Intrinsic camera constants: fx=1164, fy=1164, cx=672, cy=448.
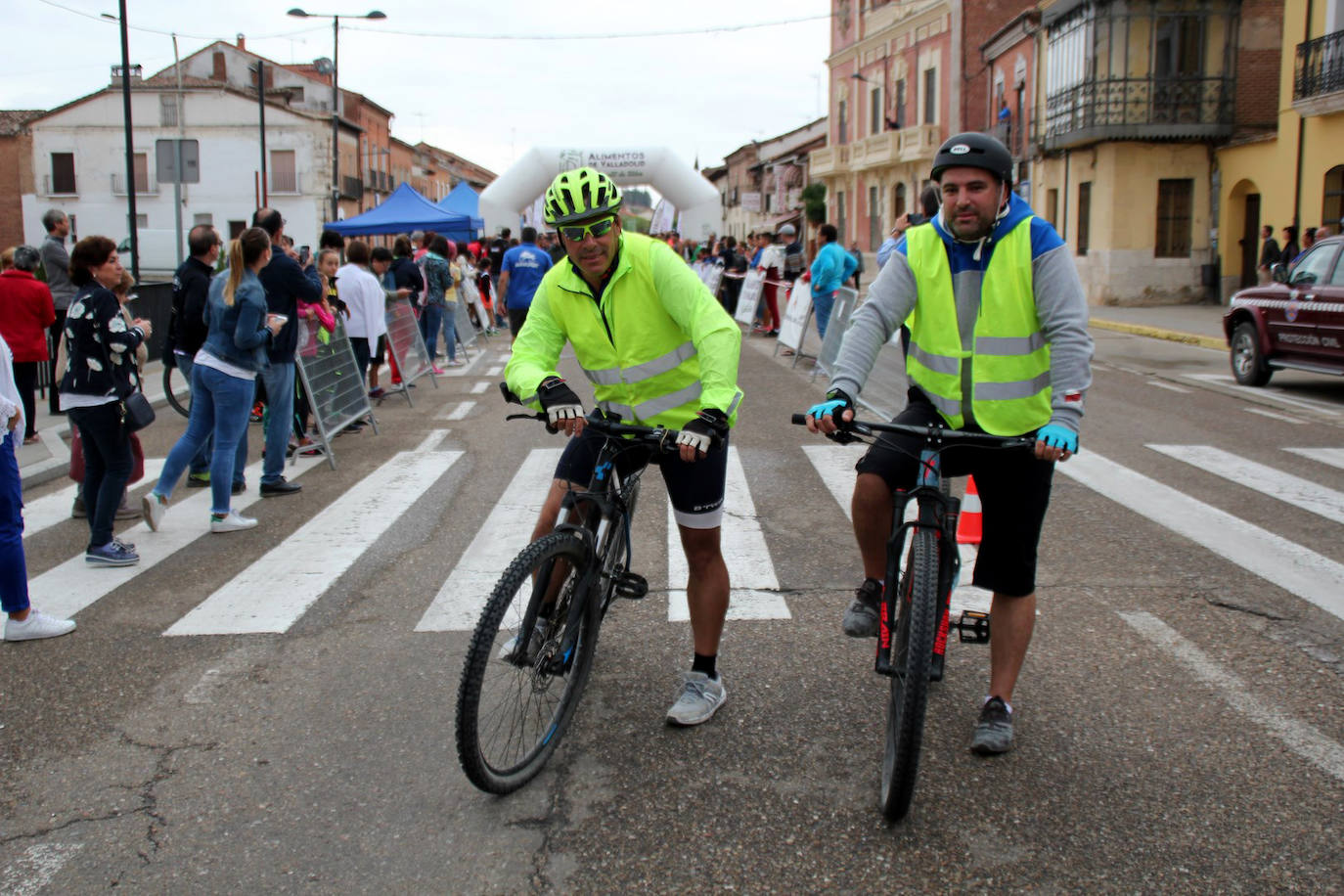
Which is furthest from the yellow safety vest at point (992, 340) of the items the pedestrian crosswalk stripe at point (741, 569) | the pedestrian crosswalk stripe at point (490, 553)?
the pedestrian crosswalk stripe at point (490, 553)

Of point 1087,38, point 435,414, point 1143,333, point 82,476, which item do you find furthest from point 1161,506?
point 1087,38

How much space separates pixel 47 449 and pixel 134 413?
4.45m

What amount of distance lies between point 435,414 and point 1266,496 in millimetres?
7793

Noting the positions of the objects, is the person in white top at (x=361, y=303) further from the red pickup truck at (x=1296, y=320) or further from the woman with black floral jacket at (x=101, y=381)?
the red pickup truck at (x=1296, y=320)

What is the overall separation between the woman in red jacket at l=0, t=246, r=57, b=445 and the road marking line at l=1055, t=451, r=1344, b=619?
27.6 ft

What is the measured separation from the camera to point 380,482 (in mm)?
8461

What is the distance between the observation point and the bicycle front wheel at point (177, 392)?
1146cm

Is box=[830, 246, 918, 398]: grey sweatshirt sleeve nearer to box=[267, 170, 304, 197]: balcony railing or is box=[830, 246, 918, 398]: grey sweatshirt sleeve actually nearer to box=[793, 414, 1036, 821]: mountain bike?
box=[793, 414, 1036, 821]: mountain bike

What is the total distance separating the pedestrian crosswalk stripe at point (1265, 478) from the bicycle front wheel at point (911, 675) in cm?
470

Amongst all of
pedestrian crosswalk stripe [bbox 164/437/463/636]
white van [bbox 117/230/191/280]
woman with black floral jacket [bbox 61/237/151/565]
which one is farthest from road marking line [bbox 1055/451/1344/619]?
white van [bbox 117/230/191/280]

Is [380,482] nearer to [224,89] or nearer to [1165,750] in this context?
[1165,750]

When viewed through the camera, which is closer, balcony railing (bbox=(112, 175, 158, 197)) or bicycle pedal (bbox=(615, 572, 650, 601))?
bicycle pedal (bbox=(615, 572, 650, 601))

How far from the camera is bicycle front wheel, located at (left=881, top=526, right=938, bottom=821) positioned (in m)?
3.08

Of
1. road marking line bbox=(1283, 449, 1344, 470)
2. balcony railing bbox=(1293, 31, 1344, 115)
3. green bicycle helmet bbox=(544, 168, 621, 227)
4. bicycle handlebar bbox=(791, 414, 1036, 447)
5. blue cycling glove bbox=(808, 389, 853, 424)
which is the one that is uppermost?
balcony railing bbox=(1293, 31, 1344, 115)
